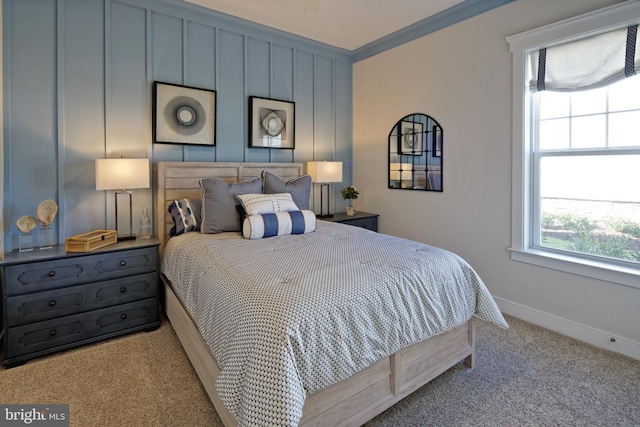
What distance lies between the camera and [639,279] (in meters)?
2.28

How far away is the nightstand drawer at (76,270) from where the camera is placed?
2189mm

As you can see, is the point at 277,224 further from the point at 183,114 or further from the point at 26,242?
the point at 26,242

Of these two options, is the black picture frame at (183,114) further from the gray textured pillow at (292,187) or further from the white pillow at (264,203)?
the white pillow at (264,203)

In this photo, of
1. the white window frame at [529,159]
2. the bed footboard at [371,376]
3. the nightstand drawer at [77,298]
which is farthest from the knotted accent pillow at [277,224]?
the white window frame at [529,159]

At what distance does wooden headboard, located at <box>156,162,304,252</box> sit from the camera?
10.1ft

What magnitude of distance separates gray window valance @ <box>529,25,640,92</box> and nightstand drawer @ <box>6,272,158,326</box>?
3.50 meters

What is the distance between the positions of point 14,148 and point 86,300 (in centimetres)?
129

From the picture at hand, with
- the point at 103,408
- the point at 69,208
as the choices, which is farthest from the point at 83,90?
the point at 103,408

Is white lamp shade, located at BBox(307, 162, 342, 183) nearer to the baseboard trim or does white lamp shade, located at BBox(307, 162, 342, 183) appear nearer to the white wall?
the white wall

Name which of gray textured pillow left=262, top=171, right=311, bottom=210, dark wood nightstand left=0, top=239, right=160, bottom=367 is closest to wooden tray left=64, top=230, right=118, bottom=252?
A: dark wood nightstand left=0, top=239, right=160, bottom=367

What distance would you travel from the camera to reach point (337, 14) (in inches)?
133

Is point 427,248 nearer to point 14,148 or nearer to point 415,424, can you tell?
point 415,424

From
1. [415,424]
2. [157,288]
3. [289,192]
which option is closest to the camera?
[415,424]

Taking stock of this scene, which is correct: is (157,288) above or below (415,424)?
above
